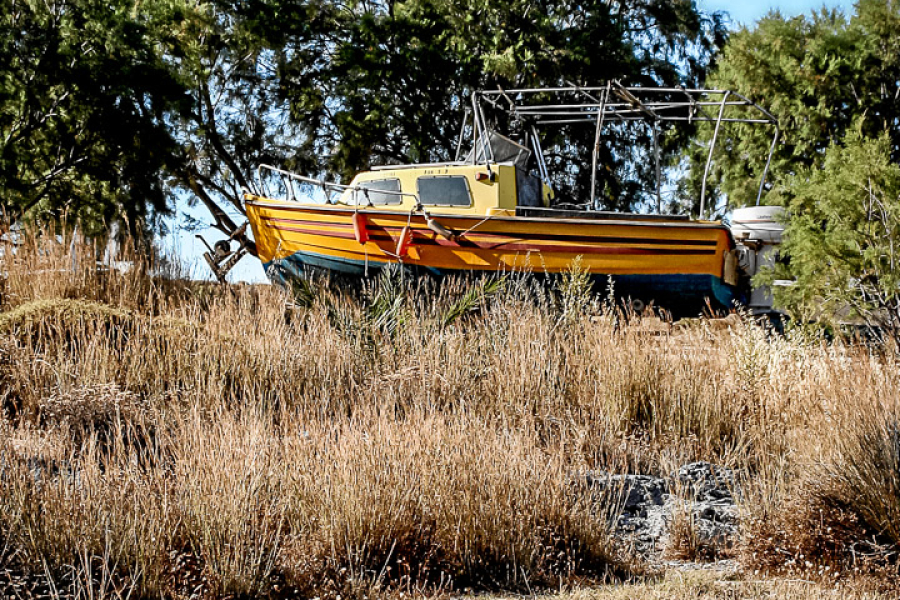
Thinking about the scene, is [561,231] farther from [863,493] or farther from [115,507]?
[115,507]

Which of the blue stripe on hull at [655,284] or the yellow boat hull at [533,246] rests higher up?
the yellow boat hull at [533,246]

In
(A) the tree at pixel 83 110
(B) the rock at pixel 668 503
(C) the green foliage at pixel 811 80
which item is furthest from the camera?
(C) the green foliage at pixel 811 80

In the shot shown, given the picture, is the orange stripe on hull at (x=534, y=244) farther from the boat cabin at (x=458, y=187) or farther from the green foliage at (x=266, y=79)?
the green foliage at (x=266, y=79)

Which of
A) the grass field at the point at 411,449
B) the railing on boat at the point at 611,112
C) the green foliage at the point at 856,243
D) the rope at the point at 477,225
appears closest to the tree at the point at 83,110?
the railing on boat at the point at 611,112

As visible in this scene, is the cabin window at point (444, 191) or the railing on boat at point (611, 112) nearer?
the railing on boat at point (611, 112)

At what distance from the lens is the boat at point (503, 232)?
1343 centimetres

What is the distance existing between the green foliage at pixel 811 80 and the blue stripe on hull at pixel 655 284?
18.4 ft

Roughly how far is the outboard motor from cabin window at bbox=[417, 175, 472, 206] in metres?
4.02

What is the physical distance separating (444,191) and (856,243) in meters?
6.32

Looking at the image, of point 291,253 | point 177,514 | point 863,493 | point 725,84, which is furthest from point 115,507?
point 725,84

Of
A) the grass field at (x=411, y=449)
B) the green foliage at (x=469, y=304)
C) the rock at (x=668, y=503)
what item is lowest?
the rock at (x=668, y=503)

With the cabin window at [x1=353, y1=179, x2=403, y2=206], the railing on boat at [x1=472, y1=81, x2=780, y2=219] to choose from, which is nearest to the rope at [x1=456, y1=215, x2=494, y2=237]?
the railing on boat at [x1=472, y1=81, x2=780, y2=219]

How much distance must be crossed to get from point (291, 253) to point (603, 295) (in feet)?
16.1

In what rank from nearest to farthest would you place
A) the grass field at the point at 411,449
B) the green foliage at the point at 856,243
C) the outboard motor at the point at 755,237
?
1. the grass field at the point at 411,449
2. the green foliage at the point at 856,243
3. the outboard motor at the point at 755,237
